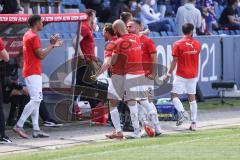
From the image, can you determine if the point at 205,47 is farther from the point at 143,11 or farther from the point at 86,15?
the point at 86,15

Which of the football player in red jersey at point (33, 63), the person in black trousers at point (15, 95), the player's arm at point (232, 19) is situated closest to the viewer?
the football player in red jersey at point (33, 63)

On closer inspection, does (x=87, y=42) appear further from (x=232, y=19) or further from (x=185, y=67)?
(x=232, y=19)

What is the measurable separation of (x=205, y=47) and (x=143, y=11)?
2.39 metres

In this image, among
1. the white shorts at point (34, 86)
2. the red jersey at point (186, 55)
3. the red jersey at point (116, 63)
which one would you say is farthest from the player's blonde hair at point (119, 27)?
the red jersey at point (186, 55)

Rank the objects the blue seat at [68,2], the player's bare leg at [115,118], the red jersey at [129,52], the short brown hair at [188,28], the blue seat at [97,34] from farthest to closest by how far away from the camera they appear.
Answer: the blue seat at [68,2] → the blue seat at [97,34] → the short brown hair at [188,28] → the player's bare leg at [115,118] → the red jersey at [129,52]

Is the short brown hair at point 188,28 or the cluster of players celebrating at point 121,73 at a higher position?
the short brown hair at point 188,28

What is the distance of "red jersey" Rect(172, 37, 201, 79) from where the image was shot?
17281 millimetres

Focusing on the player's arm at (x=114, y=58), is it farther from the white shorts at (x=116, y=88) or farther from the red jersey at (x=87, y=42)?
the red jersey at (x=87, y=42)

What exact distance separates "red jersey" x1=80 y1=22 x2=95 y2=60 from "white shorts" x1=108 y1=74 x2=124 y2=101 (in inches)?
102

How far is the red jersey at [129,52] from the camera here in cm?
1549

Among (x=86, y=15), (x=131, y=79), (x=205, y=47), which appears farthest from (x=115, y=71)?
(x=205, y=47)

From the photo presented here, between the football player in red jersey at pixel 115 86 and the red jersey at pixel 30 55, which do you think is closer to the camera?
the football player in red jersey at pixel 115 86

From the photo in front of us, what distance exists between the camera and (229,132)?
16344 mm

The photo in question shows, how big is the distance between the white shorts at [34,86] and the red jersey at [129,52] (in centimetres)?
147
